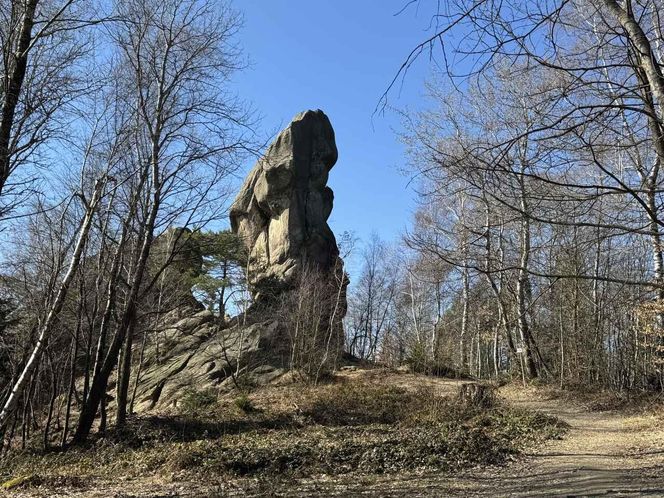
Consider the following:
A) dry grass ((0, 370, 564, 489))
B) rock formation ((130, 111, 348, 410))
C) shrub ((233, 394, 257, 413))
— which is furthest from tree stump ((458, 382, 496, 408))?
rock formation ((130, 111, 348, 410))

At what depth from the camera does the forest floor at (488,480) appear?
6520 millimetres

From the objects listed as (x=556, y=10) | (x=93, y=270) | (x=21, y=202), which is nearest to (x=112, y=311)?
(x=93, y=270)

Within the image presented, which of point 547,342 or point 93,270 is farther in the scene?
point 547,342

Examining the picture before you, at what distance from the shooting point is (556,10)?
3477 mm

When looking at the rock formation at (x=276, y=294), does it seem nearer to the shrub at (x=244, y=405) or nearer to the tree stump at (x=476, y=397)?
the shrub at (x=244, y=405)

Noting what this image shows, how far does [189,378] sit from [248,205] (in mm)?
13013

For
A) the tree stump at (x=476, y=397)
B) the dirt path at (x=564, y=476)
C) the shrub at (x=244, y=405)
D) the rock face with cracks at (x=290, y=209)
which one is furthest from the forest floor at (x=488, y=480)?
the rock face with cracks at (x=290, y=209)

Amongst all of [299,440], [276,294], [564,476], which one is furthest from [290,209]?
[564,476]

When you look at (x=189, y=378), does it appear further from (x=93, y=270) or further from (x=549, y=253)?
(x=549, y=253)

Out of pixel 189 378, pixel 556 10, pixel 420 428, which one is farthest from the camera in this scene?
pixel 189 378

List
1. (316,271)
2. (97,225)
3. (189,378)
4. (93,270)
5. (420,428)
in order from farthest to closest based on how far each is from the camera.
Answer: (316,271) < (189,378) < (93,270) < (97,225) < (420,428)

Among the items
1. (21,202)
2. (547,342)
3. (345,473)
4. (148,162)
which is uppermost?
(148,162)

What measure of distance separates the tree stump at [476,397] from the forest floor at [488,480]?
3691mm

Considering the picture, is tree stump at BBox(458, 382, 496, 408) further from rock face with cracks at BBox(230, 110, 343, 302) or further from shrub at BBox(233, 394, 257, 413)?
rock face with cracks at BBox(230, 110, 343, 302)
